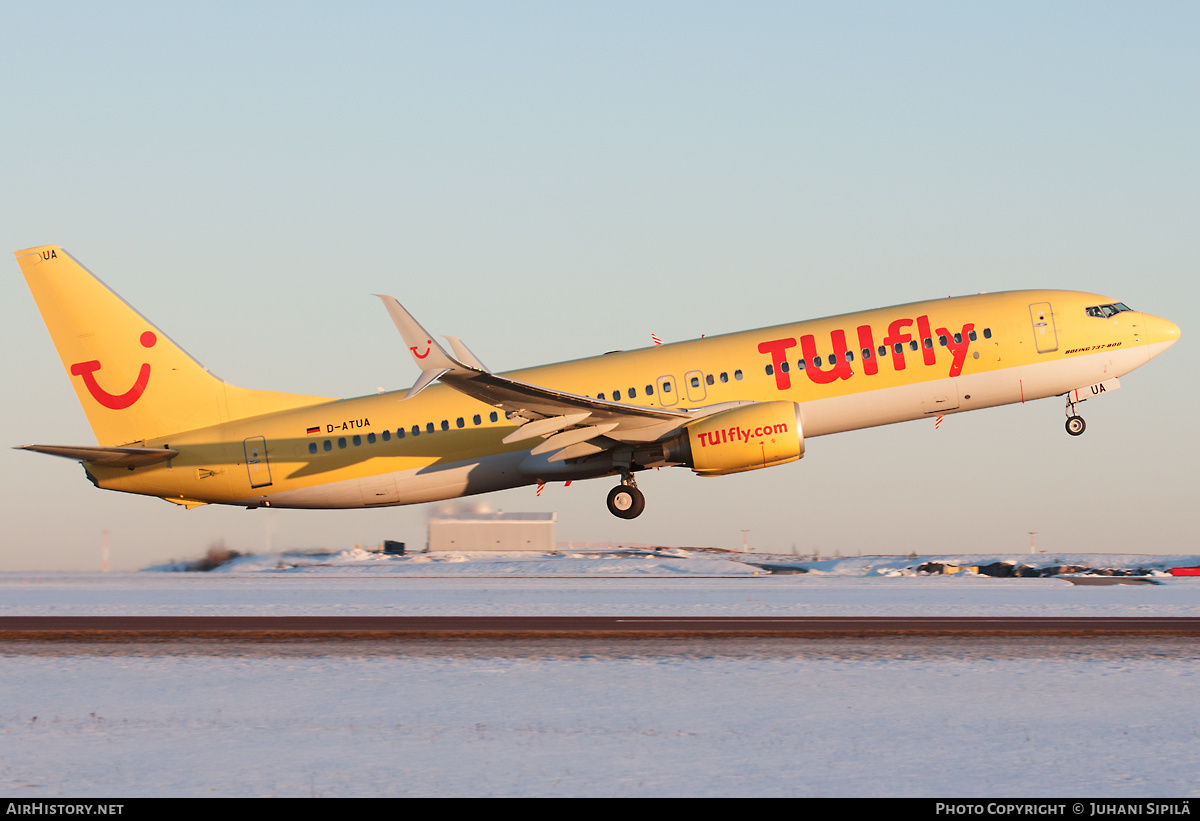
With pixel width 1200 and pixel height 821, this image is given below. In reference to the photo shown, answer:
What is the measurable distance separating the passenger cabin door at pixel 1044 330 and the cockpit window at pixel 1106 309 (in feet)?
4.82

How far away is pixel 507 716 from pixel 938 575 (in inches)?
1300

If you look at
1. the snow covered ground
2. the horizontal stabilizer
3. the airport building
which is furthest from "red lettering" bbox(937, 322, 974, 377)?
the airport building

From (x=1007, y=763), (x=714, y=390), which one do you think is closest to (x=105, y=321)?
(x=714, y=390)

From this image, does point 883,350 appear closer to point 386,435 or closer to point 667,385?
point 667,385

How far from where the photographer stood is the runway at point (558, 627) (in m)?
25.9

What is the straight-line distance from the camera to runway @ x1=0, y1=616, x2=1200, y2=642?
25.9 meters

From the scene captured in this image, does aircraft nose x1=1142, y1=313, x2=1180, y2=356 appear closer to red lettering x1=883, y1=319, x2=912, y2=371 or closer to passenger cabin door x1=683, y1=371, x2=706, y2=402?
red lettering x1=883, y1=319, x2=912, y2=371

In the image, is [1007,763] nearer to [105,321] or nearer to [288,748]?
[288,748]

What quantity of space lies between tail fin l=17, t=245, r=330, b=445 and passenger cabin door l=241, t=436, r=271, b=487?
194 cm

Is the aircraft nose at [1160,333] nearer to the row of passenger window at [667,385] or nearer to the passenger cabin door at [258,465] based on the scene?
the row of passenger window at [667,385]

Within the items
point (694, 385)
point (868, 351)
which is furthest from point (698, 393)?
point (868, 351)

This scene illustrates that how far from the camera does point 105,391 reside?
4100cm

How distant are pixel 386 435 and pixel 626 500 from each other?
8091 millimetres

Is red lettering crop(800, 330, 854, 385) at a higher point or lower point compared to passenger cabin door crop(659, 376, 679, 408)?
higher
